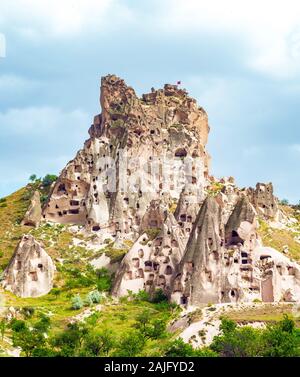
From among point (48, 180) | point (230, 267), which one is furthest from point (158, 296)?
point (48, 180)

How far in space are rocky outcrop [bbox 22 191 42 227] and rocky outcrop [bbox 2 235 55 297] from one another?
747 inches

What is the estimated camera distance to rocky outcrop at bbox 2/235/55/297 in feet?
309

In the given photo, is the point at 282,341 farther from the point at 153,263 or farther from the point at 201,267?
the point at 153,263

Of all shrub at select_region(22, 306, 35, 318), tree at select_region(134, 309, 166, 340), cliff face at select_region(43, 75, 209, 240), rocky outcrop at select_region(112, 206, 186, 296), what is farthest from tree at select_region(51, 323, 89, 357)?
cliff face at select_region(43, 75, 209, 240)

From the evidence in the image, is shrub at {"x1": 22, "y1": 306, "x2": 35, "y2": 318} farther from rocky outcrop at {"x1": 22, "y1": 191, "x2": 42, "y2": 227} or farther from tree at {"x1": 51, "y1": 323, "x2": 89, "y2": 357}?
rocky outcrop at {"x1": 22, "y1": 191, "x2": 42, "y2": 227}

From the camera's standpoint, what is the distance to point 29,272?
9512cm

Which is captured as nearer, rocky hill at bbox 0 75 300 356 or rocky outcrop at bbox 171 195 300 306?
rocky outcrop at bbox 171 195 300 306

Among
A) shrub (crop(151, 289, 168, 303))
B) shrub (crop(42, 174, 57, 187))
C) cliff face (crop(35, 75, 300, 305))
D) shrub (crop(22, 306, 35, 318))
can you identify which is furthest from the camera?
shrub (crop(42, 174, 57, 187))

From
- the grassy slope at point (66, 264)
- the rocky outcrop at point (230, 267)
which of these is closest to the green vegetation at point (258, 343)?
the grassy slope at point (66, 264)

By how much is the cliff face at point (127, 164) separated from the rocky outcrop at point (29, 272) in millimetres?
16054

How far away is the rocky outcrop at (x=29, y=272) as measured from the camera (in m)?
94.2

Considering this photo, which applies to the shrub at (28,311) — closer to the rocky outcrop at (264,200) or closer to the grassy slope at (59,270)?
the grassy slope at (59,270)
